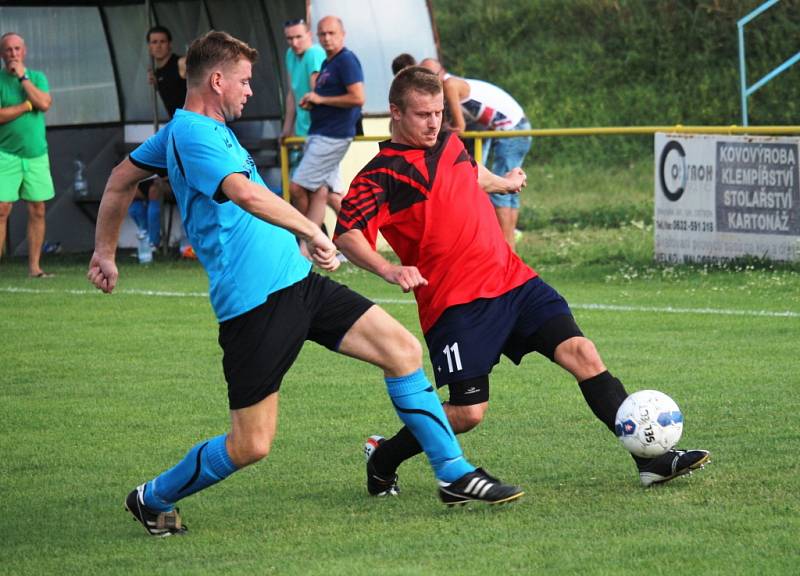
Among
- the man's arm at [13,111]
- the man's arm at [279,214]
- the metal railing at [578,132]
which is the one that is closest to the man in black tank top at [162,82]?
the metal railing at [578,132]

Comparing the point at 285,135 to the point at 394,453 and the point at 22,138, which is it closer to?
the point at 22,138

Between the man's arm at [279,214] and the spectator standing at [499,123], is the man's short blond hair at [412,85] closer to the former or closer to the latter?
the man's arm at [279,214]

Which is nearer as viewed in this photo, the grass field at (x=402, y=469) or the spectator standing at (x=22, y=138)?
the grass field at (x=402, y=469)

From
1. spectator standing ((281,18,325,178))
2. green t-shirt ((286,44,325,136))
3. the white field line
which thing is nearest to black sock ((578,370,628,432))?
the white field line

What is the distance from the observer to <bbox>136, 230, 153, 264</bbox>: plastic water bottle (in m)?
15.8

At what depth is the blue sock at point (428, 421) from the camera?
18.4ft

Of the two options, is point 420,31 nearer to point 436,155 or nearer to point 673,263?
point 673,263

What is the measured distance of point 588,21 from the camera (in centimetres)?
2977

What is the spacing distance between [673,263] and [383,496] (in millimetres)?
7961

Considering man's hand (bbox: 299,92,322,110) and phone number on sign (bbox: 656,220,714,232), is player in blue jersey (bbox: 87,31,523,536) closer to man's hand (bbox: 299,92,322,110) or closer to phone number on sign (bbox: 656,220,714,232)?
phone number on sign (bbox: 656,220,714,232)

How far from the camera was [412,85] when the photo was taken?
5906 mm

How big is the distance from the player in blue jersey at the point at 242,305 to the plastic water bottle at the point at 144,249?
1024 centimetres

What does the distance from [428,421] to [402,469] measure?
1.02 m

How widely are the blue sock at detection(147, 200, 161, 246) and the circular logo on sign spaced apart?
565cm
